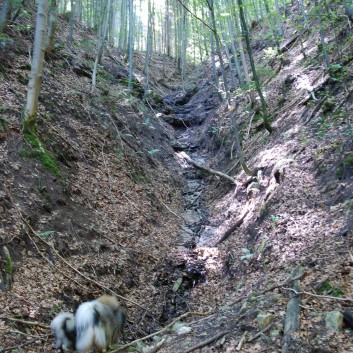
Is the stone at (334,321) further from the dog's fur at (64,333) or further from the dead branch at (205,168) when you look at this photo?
the dead branch at (205,168)

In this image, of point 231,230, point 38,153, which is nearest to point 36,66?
point 38,153

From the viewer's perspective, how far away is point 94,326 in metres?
3.80

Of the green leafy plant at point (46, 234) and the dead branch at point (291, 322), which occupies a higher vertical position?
the green leafy plant at point (46, 234)

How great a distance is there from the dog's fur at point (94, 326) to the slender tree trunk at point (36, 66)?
4.69 metres

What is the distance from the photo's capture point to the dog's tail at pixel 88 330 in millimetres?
3732

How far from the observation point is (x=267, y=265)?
5941 millimetres

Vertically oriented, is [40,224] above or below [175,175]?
below

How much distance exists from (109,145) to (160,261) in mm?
4417

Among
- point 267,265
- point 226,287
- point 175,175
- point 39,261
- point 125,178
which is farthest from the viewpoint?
point 175,175

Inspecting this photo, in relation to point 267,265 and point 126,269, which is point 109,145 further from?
point 267,265

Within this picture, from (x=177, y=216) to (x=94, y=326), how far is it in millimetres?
7066

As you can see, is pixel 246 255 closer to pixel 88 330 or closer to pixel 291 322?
pixel 291 322

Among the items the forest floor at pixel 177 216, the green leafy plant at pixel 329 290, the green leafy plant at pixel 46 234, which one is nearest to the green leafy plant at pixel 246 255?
the forest floor at pixel 177 216

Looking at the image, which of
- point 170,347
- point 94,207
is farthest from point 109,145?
point 170,347
